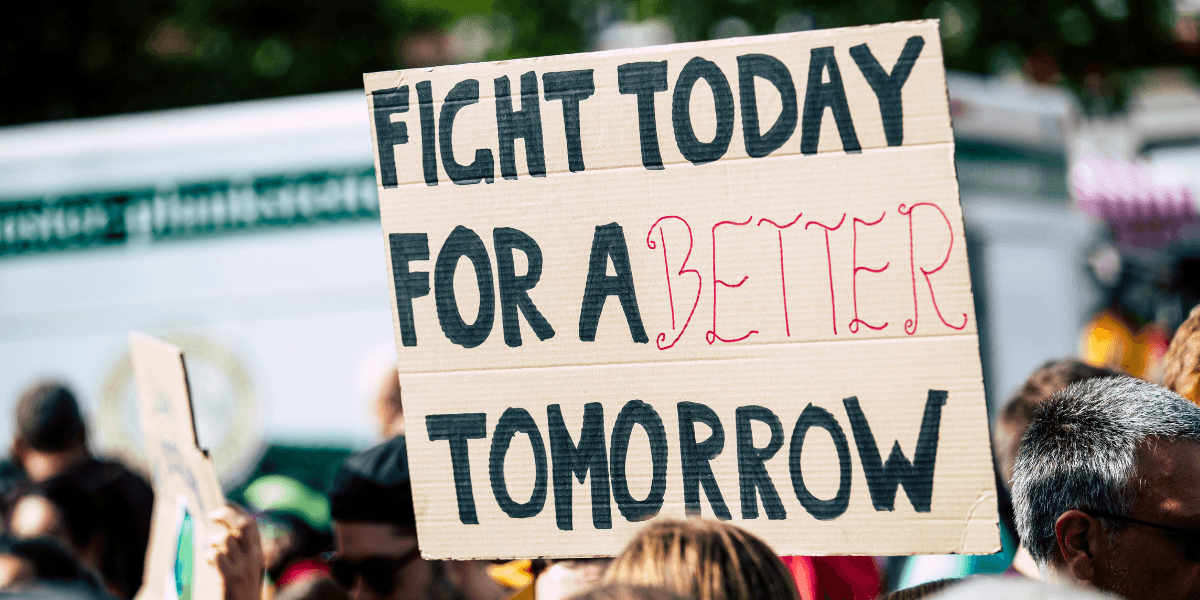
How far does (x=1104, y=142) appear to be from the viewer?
15.9 meters

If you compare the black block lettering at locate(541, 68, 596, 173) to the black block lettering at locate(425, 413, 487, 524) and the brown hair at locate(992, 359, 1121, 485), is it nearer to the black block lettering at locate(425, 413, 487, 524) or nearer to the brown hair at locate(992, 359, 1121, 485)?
the black block lettering at locate(425, 413, 487, 524)

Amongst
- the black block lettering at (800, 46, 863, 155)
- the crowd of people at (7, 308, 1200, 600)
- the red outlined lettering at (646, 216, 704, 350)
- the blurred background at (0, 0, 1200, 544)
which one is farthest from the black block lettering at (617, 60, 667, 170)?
the blurred background at (0, 0, 1200, 544)

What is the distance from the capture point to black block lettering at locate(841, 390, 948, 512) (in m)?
1.89

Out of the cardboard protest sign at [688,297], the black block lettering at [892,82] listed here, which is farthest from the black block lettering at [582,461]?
the black block lettering at [892,82]

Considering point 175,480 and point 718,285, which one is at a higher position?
point 718,285

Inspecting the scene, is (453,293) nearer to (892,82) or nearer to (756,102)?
(756,102)

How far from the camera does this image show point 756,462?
1954 mm

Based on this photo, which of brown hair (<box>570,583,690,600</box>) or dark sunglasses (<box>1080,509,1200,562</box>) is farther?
dark sunglasses (<box>1080,509,1200,562</box>)

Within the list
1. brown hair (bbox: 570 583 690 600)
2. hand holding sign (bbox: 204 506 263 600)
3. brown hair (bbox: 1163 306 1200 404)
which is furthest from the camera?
brown hair (bbox: 1163 306 1200 404)

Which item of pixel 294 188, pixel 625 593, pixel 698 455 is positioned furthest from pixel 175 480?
pixel 294 188

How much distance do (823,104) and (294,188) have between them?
4797 mm

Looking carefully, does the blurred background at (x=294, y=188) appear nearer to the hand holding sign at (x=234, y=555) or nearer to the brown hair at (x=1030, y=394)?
the hand holding sign at (x=234, y=555)

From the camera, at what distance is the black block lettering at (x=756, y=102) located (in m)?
1.95

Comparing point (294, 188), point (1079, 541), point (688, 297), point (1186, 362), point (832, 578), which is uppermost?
point (294, 188)
